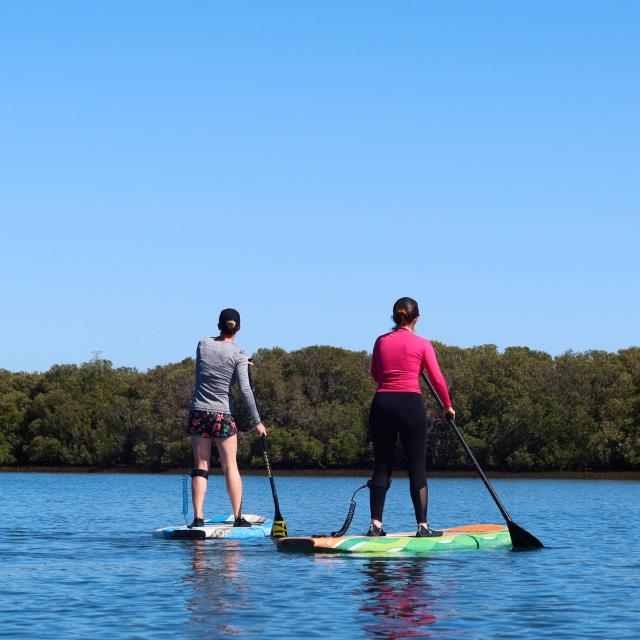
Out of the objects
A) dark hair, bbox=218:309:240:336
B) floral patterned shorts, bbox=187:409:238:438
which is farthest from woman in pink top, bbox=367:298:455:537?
dark hair, bbox=218:309:240:336

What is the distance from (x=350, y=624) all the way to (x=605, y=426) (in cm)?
8715

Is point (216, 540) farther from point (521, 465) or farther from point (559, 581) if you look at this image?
point (521, 465)

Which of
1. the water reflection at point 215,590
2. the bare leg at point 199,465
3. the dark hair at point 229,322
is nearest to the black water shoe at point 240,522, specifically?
the bare leg at point 199,465

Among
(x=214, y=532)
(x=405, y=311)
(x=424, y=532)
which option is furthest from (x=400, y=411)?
(x=214, y=532)

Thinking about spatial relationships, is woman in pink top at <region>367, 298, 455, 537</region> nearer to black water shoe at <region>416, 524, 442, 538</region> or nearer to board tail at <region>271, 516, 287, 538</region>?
black water shoe at <region>416, 524, 442, 538</region>

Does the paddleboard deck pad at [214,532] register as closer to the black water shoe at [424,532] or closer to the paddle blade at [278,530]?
the paddle blade at [278,530]

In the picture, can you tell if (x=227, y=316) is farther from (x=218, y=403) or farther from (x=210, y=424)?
(x=210, y=424)

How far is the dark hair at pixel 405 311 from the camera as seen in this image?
14672 millimetres

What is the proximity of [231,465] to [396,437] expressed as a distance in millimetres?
2811

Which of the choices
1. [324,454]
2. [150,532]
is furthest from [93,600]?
[324,454]

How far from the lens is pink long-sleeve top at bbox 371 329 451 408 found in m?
14.4

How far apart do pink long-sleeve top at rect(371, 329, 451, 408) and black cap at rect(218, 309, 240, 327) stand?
8.31ft

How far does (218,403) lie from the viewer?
16.2m

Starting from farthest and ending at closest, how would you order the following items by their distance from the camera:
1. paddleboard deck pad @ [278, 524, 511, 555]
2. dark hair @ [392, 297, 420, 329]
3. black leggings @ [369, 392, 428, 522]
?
dark hair @ [392, 297, 420, 329]
black leggings @ [369, 392, 428, 522]
paddleboard deck pad @ [278, 524, 511, 555]
